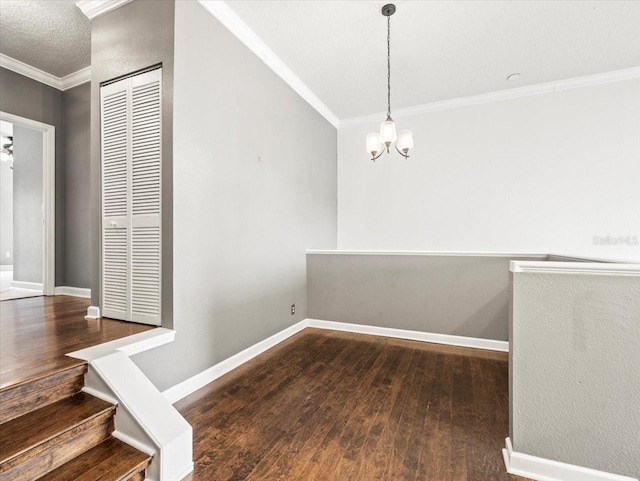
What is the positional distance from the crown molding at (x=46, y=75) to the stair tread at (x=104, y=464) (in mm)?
4457

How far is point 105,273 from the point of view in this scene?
262cm

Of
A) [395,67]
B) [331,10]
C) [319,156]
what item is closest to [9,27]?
[331,10]

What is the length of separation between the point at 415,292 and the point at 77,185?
15.8 ft

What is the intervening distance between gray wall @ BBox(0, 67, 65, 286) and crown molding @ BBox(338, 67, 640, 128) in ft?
14.1

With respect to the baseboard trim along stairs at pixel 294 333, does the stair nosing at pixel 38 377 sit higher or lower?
higher

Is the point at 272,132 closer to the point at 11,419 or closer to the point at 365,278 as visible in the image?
the point at 365,278

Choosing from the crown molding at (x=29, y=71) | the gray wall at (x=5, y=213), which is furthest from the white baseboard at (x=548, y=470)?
the gray wall at (x=5, y=213)

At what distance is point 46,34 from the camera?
121 inches

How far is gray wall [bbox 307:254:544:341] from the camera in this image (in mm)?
3352

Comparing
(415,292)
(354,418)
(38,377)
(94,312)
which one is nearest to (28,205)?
(94,312)

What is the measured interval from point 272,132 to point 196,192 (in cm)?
142

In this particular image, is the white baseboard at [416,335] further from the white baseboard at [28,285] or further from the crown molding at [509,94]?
the white baseboard at [28,285]

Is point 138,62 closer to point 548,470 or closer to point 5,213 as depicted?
point 548,470

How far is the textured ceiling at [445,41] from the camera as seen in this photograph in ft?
8.81
